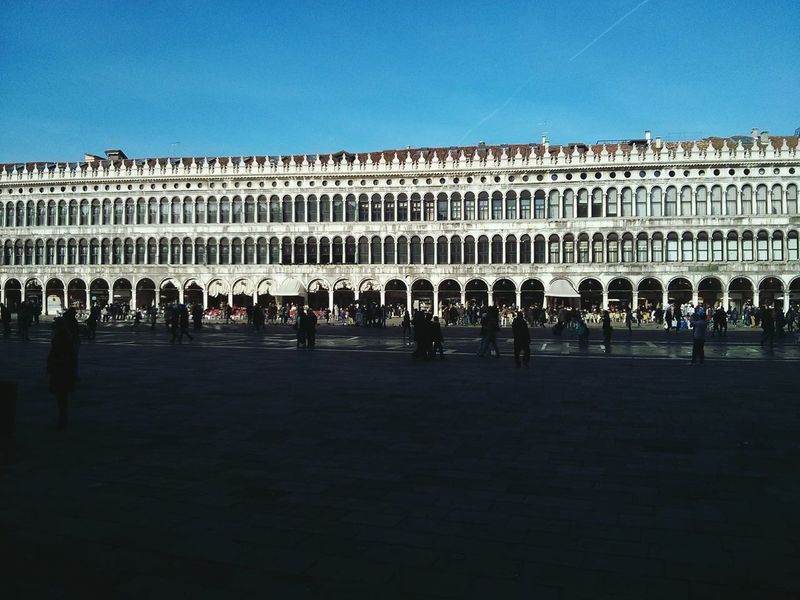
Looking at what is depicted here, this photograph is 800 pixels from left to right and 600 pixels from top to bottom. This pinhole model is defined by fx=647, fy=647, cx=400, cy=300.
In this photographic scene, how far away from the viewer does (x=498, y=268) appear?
53125 mm

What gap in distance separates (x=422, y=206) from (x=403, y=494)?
165 feet

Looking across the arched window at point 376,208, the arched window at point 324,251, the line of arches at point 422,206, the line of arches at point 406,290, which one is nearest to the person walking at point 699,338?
the line of arches at point 406,290

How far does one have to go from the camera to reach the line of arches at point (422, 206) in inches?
1980

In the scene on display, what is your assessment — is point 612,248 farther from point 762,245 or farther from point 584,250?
point 762,245

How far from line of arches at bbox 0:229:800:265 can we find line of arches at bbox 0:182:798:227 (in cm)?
172

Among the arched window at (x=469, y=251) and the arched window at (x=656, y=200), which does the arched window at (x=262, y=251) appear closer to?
the arched window at (x=469, y=251)

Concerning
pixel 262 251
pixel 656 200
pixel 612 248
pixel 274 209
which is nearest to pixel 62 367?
pixel 612 248

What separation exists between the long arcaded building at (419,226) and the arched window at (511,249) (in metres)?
0.12

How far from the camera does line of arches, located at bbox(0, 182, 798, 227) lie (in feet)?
165

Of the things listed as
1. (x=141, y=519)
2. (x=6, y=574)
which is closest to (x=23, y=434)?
(x=141, y=519)

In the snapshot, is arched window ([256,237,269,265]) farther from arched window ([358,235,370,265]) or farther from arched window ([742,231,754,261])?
arched window ([742,231,754,261])

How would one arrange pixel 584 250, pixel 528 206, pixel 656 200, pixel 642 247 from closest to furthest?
pixel 656 200
pixel 642 247
pixel 584 250
pixel 528 206

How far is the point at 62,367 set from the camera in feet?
26.7

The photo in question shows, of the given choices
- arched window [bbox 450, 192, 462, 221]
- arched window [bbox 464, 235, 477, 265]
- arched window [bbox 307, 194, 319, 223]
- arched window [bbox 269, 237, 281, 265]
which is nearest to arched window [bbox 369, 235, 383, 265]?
arched window [bbox 307, 194, 319, 223]
